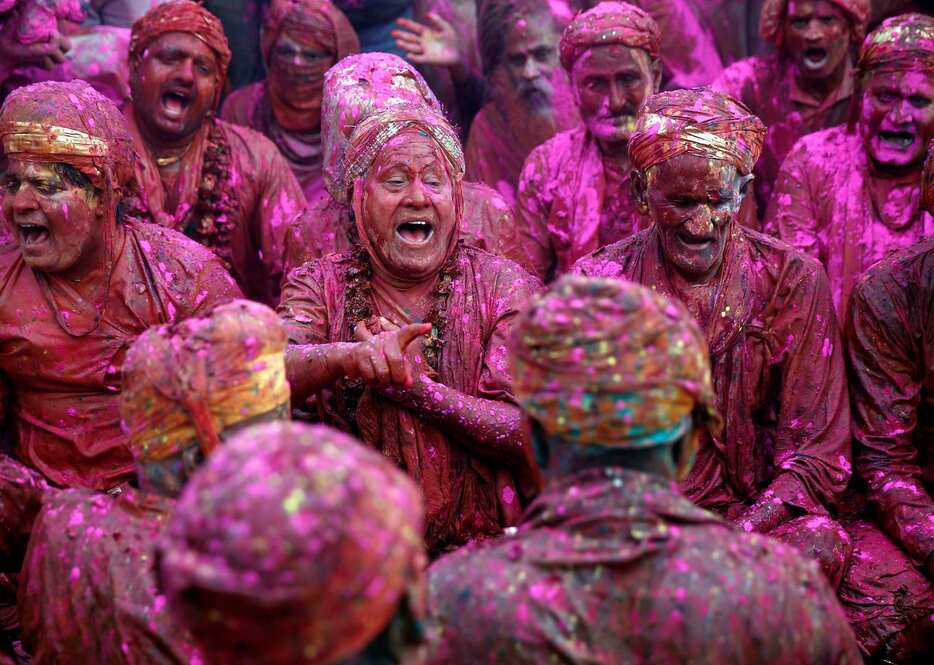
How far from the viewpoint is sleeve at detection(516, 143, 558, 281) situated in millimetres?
7234

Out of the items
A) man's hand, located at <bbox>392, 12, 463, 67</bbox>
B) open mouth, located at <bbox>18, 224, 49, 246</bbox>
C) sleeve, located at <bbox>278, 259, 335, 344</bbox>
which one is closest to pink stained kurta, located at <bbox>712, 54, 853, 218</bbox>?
man's hand, located at <bbox>392, 12, 463, 67</bbox>

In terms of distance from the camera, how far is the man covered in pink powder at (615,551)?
3.30 m

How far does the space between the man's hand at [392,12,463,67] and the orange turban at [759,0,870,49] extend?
70.0 inches

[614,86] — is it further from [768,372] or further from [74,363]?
[74,363]

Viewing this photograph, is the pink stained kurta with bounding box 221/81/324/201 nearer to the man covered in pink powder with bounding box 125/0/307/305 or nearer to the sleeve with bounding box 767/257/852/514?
the man covered in pink powder with bounding box 125/0/307/305

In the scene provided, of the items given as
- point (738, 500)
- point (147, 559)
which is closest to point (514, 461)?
point (738, 500)

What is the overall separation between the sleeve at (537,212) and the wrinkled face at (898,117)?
1.55 meters

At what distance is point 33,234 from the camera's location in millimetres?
5566

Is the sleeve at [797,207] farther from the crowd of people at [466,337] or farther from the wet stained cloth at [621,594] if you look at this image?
the wet stained cloth at [621,594]

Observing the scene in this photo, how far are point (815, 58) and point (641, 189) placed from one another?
2.40 metres

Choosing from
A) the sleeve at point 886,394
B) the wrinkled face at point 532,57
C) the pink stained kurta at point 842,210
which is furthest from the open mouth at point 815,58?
the sleeve at point 886,394

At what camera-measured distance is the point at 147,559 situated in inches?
153

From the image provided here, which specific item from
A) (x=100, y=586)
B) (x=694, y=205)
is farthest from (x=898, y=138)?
(x=100, y=586)

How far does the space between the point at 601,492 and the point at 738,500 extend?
241 centimetres
